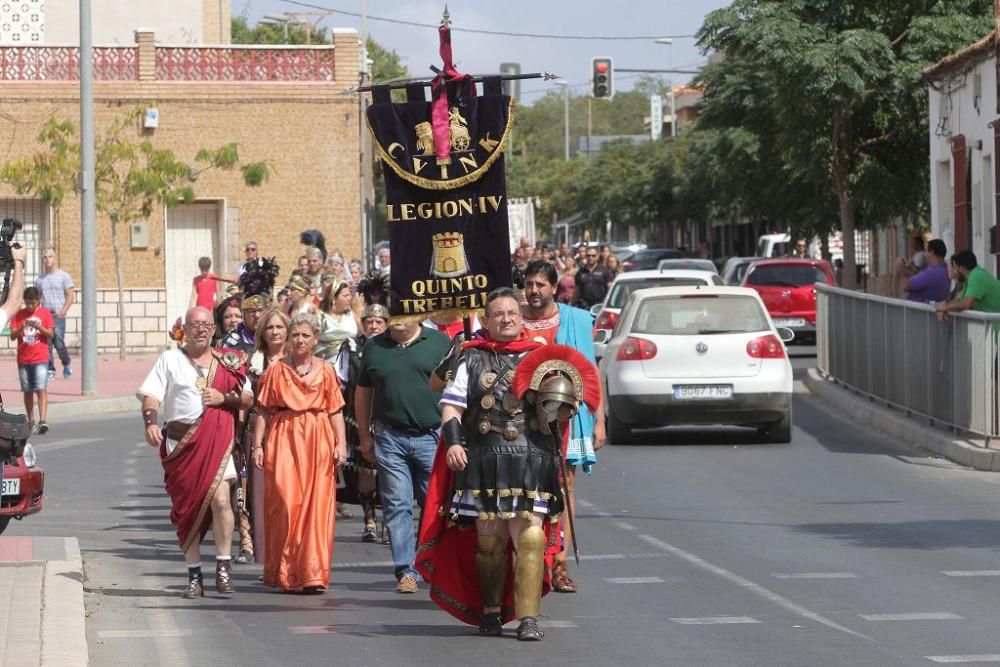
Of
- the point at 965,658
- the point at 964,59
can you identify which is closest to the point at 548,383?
the point at 965,658

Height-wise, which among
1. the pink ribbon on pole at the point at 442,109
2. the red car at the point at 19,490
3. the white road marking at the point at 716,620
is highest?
the pink ribbon on pole at the point at 442,109

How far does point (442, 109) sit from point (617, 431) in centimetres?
887

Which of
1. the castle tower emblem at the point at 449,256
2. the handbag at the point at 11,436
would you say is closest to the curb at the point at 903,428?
the castle tower emblem at the point at 449,256

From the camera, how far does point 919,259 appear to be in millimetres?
27203

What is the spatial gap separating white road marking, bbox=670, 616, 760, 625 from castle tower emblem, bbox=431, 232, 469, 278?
2586mm

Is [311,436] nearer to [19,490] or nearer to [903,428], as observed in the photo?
[19,490]

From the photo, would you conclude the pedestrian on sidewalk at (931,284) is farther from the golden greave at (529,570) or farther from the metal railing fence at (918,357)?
the golden greave at (529,570)

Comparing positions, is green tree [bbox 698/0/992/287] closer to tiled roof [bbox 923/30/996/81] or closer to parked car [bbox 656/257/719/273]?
parked car [bbox 656/257/719/273]

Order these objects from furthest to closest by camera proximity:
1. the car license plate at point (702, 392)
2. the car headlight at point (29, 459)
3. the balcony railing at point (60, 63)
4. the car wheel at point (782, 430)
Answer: the balcony railing at point (60, 63)
the car wheel at point (782, 430)
the car license plate at point (702, 392)
the car headlight at point (29, 459)

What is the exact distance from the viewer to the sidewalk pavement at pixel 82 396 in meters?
24.6

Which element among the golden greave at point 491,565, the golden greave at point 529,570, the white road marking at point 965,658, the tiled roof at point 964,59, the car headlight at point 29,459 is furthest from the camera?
the tiled roof at point 964,59

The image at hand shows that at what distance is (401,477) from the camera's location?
35.6ft

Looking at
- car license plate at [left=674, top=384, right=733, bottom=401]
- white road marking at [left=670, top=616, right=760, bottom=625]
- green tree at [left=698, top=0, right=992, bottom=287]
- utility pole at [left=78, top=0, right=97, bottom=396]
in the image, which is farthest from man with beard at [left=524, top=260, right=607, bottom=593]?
green tree at [left=698, top=0, right=992, bottom=287]

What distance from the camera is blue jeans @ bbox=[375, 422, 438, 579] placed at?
10.7 metres
